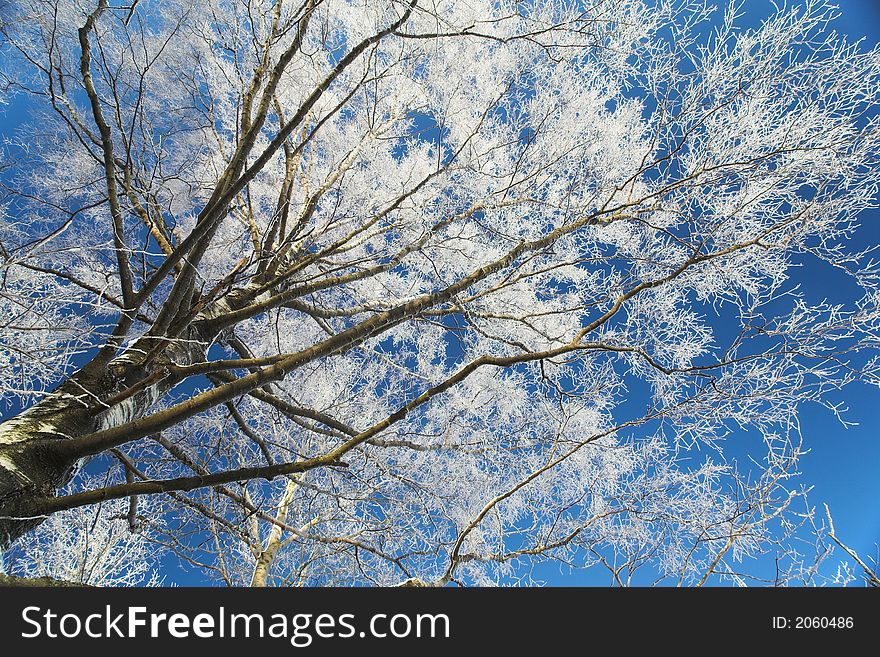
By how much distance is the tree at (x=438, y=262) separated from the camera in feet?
5.52

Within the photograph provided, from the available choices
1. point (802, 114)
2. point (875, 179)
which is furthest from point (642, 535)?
point (802, 114)

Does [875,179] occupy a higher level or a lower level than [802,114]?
lower

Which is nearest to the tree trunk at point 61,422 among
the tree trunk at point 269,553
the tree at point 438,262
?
the tree at point 438,262

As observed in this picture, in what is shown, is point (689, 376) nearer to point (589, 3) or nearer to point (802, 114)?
point (802, 114)

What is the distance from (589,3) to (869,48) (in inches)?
45.3

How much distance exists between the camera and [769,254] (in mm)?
2389

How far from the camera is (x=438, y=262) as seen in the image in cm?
311
